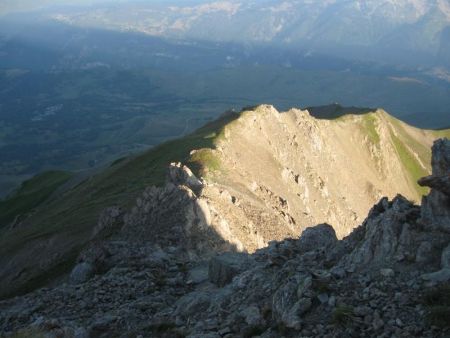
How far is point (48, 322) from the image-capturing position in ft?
Result: 83.1

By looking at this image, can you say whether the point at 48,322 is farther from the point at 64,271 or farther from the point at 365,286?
the point at 64,271

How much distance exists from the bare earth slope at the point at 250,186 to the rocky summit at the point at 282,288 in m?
10.5

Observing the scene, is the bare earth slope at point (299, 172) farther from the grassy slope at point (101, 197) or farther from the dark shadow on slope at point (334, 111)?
the grassy slope at point (101, 197)

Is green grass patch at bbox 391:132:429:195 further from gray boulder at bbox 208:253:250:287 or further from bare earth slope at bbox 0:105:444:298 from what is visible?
gray boulder at bbox 208:253:250:287

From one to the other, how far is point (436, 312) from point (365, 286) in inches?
117

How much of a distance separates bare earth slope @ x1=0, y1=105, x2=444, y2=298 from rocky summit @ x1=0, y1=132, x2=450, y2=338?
1053cm

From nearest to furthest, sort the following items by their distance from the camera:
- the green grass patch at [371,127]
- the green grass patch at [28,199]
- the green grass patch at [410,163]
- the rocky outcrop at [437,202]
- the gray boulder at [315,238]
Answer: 1. the rocky outcrop at [437,202]
2. the gray boulder at [315,238]
3. the green grass patch at [28,199]
4. the green grass patch at [371,127]
5. the green grass patch at [410,163]

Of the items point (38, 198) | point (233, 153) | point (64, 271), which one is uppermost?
point (233, 153)

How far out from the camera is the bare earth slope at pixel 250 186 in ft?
168

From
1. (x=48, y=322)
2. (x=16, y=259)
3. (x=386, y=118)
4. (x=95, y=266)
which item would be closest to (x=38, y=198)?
(x=16, y=259)

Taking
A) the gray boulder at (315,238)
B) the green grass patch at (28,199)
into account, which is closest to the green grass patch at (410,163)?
the green grass patch at (28,199)

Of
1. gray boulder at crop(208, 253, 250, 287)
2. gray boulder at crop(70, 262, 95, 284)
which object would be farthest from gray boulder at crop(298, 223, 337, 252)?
gray boulder at crop(70, 262, 95, 284)

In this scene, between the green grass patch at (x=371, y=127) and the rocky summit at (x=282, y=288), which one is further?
the green grass patch at (x=371, y=127)

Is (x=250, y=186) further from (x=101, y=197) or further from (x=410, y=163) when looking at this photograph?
(x=410, y=163)
